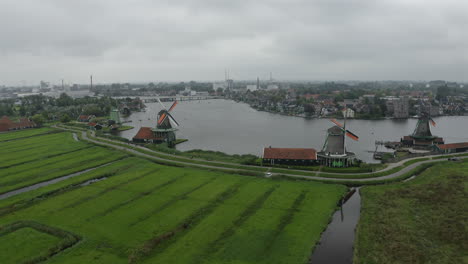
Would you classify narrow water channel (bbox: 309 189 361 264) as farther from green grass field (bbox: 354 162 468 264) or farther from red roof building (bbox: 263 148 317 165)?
red roof building (bbox: 263 148 317 165)

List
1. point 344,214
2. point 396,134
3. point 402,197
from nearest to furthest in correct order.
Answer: point 344,214 < point 402,197 < point 396,134

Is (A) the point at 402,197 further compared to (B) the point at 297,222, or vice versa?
(A) the point at 402,197

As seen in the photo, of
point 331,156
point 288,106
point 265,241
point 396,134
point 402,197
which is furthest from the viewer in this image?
point 288,106

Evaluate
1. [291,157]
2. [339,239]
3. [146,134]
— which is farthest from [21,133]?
[339,239]

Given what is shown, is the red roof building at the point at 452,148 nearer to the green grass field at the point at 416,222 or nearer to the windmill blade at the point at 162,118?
the green grass field at the point at 416,222

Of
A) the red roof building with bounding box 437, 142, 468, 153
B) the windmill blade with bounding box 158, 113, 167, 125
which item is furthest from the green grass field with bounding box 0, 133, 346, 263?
the red roof building with bounding box 437, 142, 468, 153

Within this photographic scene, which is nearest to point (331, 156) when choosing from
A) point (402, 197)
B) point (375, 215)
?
point (402, 197)

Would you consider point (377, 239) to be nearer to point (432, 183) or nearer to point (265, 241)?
point (265, 241)

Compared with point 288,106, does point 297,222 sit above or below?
below
